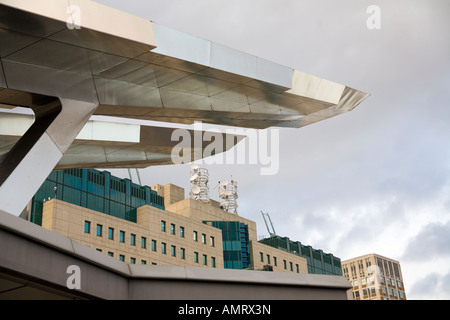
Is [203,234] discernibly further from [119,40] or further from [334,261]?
[119,40]

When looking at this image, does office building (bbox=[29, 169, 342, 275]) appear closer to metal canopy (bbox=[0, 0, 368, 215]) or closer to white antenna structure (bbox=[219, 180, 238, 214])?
white antenna structure (bbox=[219, 180, 238, 214])

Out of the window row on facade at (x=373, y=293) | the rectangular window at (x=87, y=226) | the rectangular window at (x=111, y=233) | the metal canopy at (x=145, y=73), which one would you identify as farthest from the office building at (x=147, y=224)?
the window row on facade at (x=373, y=293)

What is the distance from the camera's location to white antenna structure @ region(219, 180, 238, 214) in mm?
96125

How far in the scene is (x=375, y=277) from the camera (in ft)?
527

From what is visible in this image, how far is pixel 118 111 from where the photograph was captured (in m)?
15.9

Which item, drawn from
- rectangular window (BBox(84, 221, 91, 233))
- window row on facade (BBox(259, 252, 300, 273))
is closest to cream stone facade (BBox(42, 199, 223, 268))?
rectangular window (BBox(84, 221, 91, 233))

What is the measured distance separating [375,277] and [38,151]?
15795 cm

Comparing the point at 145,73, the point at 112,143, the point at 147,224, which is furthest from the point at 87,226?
the point at 145,73

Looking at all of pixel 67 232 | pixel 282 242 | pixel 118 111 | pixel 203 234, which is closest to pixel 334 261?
pixel 282 242

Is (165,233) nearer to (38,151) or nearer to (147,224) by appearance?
(147,224)

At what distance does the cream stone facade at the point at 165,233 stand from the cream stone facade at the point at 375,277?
73.0m

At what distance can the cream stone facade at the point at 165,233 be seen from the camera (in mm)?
60469

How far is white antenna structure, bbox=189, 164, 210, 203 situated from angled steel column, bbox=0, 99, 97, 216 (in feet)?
251

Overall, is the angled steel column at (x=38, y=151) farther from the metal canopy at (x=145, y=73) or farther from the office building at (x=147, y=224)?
the office building at (x=147, y=224)
